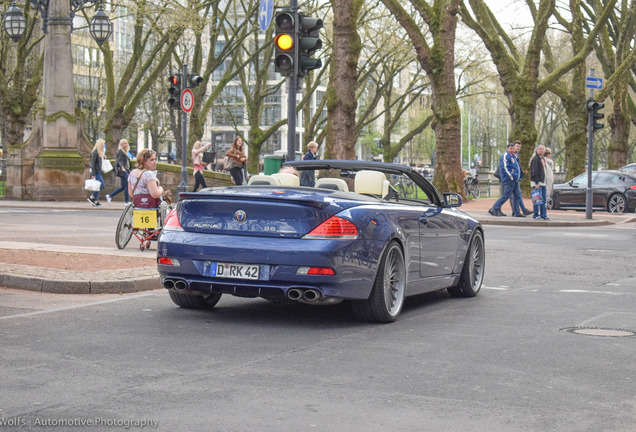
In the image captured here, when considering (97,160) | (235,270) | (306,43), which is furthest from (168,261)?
(97,160)

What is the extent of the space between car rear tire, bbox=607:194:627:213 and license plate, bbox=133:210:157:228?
70.5 feet

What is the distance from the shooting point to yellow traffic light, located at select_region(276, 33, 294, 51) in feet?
47.0

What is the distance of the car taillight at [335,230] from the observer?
7.85m

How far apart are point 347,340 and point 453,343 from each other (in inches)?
29.8

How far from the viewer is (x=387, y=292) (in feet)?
27.4

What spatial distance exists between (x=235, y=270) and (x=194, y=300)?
3.57 feet

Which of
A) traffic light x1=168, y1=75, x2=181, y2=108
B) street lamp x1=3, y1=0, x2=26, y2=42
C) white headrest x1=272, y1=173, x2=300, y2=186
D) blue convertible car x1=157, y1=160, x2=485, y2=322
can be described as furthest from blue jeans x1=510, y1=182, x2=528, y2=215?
blue convertible car x1=157, y1=160, x2=485, y2=322

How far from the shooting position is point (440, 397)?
5492 mm

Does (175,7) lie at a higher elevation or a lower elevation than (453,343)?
higher

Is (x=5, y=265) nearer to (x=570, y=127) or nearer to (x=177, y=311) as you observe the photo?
(x=177, y=311)

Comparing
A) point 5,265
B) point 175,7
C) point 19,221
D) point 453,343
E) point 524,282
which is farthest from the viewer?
point 175,7

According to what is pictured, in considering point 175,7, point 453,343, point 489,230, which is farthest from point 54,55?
point 453,343

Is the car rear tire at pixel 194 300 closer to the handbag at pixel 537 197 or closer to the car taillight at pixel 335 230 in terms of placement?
the car taillight at pixel 335 230

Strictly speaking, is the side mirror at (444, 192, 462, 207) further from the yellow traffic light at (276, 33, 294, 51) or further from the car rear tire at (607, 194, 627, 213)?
the car rear tire at (607, 194, 627, 213)
